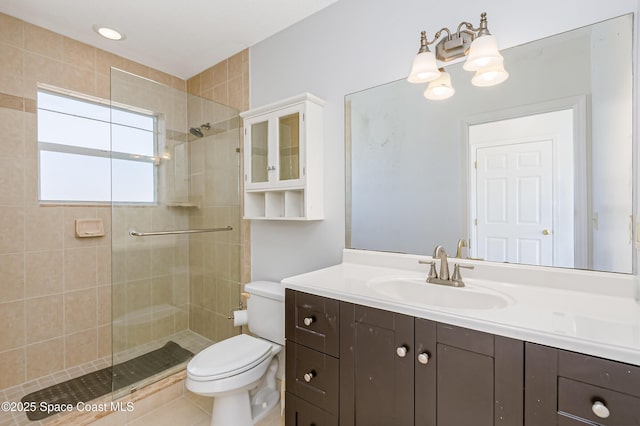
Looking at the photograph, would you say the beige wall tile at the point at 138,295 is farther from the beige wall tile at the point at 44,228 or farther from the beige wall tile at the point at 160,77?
the beige wall tile at the point at 160,77

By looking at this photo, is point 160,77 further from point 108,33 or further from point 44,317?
point 44,317

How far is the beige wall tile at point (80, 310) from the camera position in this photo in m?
2.12

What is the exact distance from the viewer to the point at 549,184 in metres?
1.17

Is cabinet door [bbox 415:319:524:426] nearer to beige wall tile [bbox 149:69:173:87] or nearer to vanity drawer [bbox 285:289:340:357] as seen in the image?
vanity drawer [bbox 285:289:340:357]

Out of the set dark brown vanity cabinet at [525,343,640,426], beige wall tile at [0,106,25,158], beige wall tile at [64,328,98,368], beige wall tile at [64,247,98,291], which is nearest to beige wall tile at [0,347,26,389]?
beige wall tile at [64,328,98,368]

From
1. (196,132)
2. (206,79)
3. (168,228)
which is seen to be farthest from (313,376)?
(206,79)

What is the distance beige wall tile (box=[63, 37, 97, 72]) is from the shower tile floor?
2035 mm

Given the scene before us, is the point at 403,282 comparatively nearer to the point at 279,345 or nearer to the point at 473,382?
the point at 473,382

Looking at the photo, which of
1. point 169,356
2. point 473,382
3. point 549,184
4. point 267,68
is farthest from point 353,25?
point 169,356

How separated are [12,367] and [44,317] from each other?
311 millimetres

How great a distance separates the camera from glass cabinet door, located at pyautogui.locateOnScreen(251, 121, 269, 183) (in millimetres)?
Answer: 1913

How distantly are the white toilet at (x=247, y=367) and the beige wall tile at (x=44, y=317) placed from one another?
1.24 meters

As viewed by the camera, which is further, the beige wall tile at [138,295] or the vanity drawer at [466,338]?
the beige wall tile at [138,295]

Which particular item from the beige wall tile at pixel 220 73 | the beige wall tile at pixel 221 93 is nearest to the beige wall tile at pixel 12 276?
the beige wall tile at pixel 221 93
